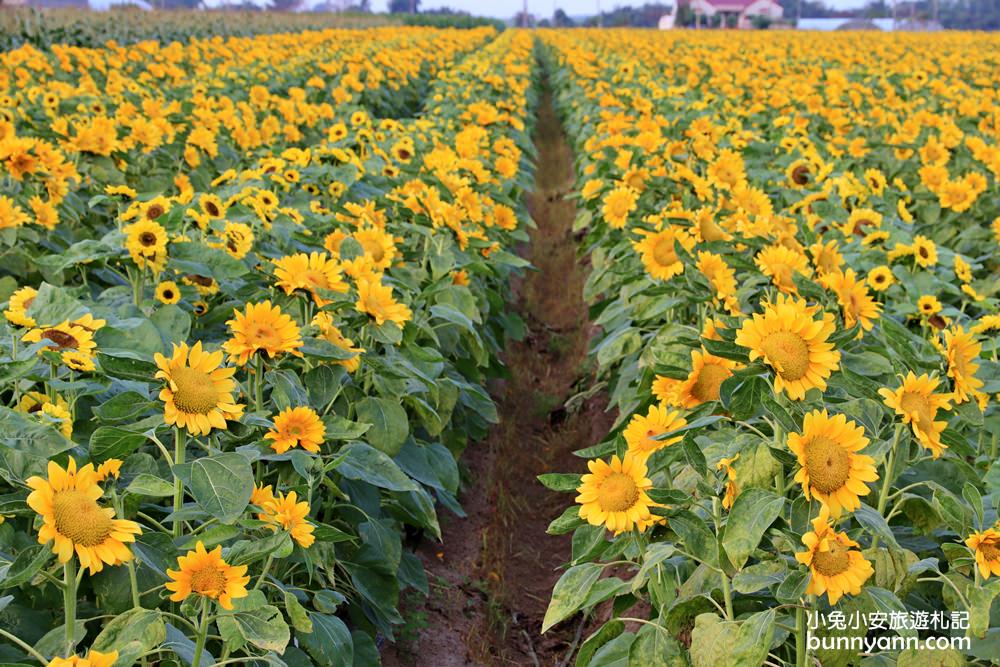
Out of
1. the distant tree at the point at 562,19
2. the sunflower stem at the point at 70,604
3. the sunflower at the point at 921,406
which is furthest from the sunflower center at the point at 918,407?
the distant tree at the point at 562,19

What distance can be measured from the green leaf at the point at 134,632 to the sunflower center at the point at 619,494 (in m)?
0.90

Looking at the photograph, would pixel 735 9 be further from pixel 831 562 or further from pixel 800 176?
pixel 831 562

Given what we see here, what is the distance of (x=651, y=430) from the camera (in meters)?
2.14

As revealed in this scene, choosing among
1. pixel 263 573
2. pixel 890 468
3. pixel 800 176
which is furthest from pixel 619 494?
pixel 800 176

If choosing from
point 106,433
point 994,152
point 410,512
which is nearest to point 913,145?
point 994,152

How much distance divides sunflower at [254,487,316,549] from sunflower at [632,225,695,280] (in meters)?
1.87

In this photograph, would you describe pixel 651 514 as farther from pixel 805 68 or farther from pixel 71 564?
pixel 805 68

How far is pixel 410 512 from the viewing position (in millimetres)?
3195

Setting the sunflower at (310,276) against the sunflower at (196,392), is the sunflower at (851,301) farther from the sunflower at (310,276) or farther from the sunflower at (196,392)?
the sunflower at (196,392)

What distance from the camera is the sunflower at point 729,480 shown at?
1955mm

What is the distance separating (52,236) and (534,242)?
17.6 feet

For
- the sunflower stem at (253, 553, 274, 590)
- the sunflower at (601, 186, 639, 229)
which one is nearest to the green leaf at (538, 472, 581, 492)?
the sunflower stem at (253, 553, 274, 590)

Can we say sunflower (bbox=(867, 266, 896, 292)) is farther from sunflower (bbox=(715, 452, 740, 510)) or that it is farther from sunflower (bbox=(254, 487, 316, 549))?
sunflower (bbox=(254, 487, 316, 549))

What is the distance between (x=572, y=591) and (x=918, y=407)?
84 centimetres
